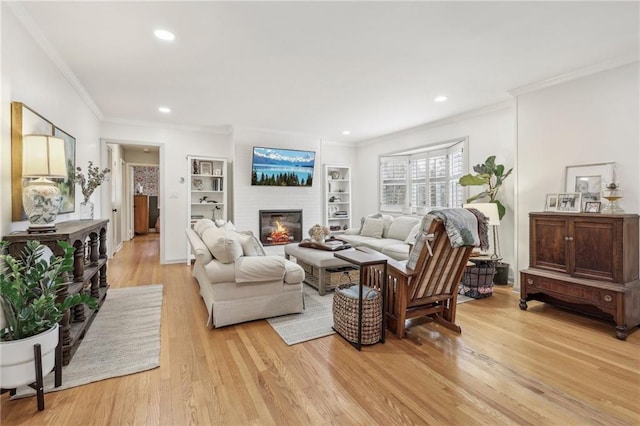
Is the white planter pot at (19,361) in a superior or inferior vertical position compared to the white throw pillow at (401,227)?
inferior

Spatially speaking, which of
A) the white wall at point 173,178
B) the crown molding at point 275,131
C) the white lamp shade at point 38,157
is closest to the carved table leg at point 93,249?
the white lamp shade at point 38,157

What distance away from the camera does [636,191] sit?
113 inches

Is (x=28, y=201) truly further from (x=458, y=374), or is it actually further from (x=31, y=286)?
(x=458, y=374)

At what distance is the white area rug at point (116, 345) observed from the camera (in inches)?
80.0

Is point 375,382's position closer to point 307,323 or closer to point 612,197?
point 307,323

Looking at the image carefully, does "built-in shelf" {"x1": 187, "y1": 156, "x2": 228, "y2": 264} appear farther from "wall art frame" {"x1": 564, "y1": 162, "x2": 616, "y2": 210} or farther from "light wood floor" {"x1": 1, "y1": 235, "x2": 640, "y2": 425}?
"wall art frame" {"x1": 564, "y1": 162, "x2": 616, "y2": 210}

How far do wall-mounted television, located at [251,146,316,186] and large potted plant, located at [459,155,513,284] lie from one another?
3.01 m

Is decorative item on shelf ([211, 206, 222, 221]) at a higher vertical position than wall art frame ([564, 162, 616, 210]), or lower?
lower

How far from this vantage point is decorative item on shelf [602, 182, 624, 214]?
2867 millimetres

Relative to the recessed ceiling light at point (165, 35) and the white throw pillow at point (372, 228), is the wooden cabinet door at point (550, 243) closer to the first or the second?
the white throw pillow at point (372, 228)

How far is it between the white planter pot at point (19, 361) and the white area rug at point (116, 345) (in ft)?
0.84

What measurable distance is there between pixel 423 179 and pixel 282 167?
2.71 metres

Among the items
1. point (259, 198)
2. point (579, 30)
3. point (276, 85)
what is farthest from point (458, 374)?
point (259, 198)

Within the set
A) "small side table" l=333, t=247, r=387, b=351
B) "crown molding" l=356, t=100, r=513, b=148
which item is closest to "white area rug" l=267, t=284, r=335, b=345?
"small side table" l=333, t=247, r=387, b=351
